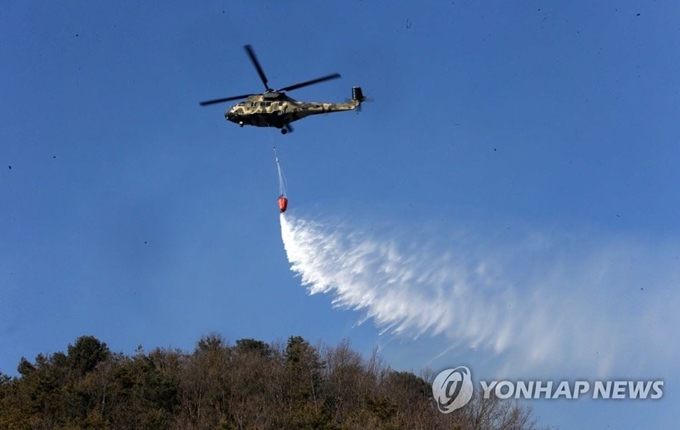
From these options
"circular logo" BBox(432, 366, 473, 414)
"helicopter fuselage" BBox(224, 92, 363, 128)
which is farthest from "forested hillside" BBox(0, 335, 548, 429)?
"helicopter fuselage" BBox(224, 92, 363, 128)

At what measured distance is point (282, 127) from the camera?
41.9 m

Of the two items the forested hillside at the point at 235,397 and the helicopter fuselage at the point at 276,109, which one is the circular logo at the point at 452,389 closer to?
the forested hillside at the point at 235,397

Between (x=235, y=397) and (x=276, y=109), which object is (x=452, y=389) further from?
(x=276, y=109)

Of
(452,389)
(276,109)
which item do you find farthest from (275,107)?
(452,389)

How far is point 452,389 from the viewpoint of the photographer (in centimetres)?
5522

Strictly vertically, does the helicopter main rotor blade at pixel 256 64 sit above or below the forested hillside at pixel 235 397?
above

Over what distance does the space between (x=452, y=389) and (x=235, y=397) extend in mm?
15344

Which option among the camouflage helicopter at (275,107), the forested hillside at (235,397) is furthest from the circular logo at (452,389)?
the camouflage helicopter at (275,107)

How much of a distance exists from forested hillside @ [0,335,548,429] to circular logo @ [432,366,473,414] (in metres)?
0.61

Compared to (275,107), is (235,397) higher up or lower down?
lower down

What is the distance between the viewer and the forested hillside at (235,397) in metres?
48.9

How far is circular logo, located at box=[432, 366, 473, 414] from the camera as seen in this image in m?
52.0

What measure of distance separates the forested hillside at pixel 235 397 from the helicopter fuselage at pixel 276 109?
53.0 ft

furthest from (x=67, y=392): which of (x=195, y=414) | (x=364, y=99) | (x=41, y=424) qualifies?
(x=364, y=99)
